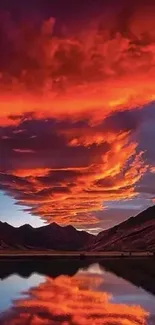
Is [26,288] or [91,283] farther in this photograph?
[91,283]

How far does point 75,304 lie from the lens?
43.8 m

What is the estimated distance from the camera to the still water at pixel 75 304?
35.1 metres

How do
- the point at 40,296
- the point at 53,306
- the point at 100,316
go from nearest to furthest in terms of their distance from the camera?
1. the point at 100,316
2. the point at 53,306
3. the point at 40,296

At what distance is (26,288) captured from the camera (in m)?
57.6

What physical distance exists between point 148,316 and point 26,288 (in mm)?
24420

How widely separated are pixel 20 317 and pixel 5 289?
67.9ft

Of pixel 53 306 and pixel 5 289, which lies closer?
pixel 53 306

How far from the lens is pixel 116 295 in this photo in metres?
50.4

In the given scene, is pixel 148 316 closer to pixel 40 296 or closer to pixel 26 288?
pixel 40 296

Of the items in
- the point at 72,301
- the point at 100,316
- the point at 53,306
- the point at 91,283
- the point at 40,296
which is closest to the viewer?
the point at 100,316

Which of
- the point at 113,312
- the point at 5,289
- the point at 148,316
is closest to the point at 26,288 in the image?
the point at 5,289

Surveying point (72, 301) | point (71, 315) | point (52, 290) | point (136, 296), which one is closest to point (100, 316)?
point (71, 315)

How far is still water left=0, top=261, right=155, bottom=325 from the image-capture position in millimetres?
35094

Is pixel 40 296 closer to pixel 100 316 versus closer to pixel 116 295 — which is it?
pixel 116 295
